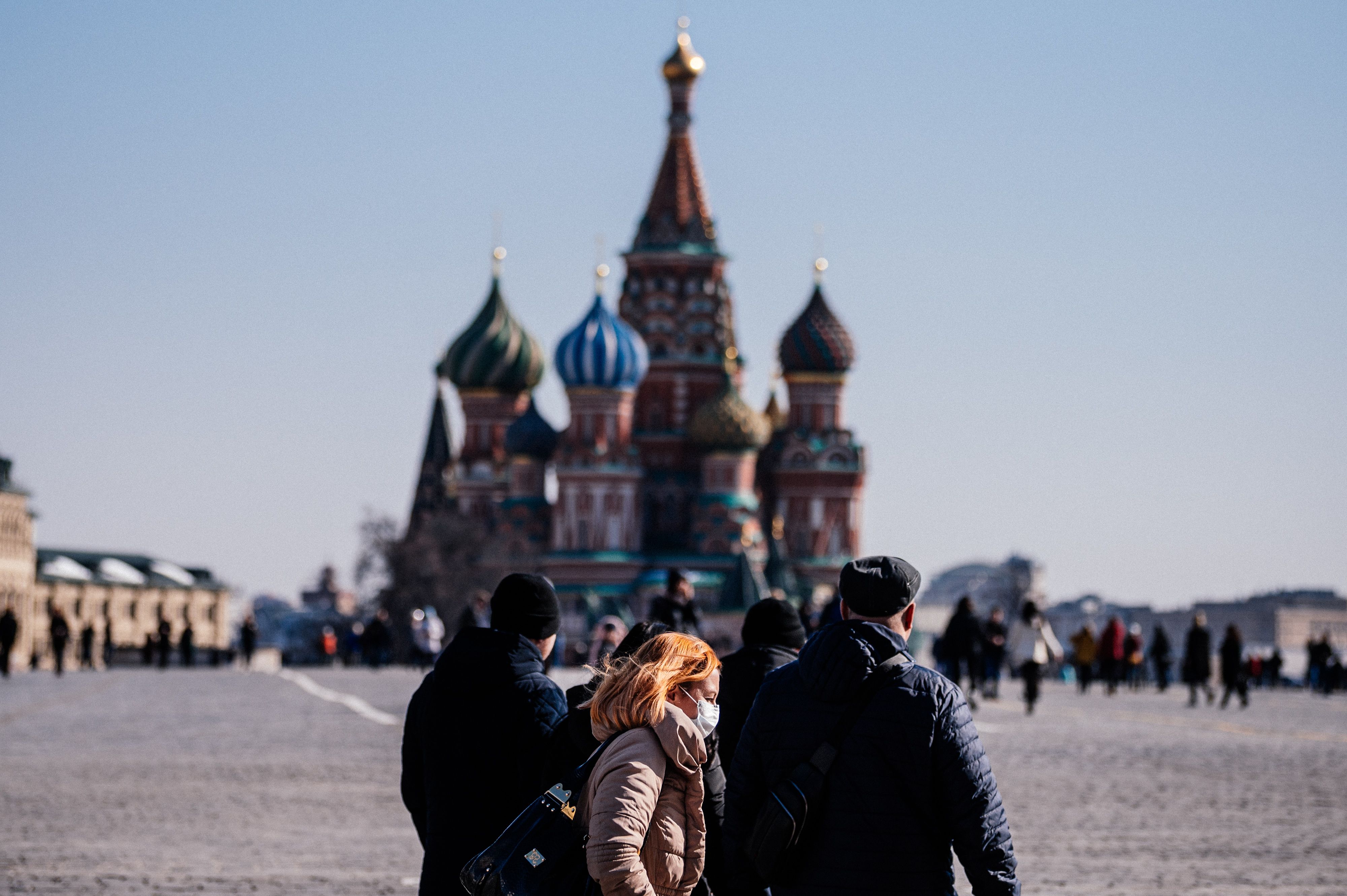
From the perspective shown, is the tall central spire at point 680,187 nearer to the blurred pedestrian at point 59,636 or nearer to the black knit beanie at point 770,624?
the blurred pedestrian at point 59,636

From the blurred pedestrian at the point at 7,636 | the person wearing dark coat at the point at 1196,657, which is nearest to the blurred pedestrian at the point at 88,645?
the blurred pedestrian at the point at 7,636

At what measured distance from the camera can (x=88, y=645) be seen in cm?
5097

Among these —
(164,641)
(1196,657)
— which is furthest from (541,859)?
(164,641)

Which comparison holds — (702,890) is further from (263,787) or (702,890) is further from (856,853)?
(263,787)

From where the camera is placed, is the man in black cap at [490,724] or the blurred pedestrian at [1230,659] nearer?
the man in black cap at [490,724]

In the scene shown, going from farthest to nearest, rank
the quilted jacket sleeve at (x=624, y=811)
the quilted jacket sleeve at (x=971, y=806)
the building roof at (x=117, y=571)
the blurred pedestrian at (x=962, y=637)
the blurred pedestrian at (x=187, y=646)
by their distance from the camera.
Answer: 1. the building roof at (x=117, y=571)
2. the blurred pedestrian at (x=187, y=646)
3. the blurred pedestrian at (x=962, y=637)
4. the quilted jacket sleeve at (x=971, y=806)
5. the quilted jacket sleeve at (x=624, y=811)

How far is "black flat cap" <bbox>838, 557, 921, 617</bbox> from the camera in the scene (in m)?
5.77

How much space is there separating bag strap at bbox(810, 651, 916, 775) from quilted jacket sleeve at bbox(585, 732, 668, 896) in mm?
441

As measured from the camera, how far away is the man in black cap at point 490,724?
6602mm

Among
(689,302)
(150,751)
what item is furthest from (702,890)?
(689,302)

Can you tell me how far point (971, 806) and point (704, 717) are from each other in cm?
64

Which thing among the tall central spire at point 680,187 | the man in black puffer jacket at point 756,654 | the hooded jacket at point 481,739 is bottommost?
the hooded jacket at point 481,739

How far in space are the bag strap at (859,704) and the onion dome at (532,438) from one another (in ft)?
269

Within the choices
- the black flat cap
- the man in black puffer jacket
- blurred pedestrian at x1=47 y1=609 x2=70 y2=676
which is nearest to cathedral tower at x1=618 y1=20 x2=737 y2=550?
blurred pedestrian at x1=47 y1=609 x2=70 y2=676
